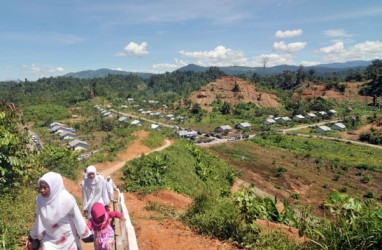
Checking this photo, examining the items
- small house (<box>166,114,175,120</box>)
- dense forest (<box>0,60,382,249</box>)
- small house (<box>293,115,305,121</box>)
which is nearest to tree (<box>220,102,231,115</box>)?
small house (<box>166,114,175,120</box>)

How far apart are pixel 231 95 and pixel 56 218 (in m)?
83.4

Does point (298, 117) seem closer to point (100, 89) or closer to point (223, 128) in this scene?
point (223, 128)

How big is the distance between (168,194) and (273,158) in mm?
30069

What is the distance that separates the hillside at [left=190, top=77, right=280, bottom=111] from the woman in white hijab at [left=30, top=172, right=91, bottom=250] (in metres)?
74.5

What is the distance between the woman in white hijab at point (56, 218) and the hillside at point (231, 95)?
7446 cm

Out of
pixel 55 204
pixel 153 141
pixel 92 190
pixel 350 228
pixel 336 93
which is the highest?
→ pixel 55 204

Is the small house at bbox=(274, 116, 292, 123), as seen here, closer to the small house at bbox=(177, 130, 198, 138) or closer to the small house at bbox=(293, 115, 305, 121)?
the small house at bbox=(293, 115, 305, 121)

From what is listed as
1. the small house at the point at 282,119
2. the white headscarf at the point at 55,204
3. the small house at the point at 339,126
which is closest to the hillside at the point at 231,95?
the small house at the point at 282,119

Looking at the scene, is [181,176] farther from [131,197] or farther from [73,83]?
[73,83]

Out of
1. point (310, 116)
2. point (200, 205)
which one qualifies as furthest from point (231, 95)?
point (200, 205)

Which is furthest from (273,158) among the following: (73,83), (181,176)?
(73,83)

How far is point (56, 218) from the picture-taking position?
153 inches

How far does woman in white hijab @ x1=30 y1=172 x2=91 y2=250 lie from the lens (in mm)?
3770

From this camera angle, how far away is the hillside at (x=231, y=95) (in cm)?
8238
